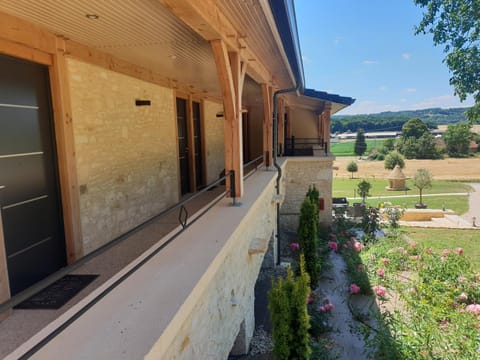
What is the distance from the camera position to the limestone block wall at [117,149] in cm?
374

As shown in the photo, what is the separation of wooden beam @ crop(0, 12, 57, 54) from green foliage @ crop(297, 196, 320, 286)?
6.49m

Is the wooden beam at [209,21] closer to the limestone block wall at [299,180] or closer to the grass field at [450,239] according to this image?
the limestone block wall at [299,180]

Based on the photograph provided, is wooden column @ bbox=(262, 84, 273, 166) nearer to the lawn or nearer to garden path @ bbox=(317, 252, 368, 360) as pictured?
garden path @ bbox=(317, 252, 368, 360)

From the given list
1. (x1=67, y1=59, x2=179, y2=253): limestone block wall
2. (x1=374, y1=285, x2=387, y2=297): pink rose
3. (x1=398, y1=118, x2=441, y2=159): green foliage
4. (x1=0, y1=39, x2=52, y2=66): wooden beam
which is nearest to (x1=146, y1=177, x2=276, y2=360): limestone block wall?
(x1=67, y1=59, x2=179, y2=253): limestone block wall

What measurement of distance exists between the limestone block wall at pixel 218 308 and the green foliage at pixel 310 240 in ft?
12.0

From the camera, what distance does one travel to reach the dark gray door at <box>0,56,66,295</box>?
288cm

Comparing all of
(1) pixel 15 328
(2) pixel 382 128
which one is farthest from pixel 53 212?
(2) pixel 382 128

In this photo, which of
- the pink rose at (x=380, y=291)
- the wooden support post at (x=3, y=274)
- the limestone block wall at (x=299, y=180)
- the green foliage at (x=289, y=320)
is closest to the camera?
the wooden support post at (x=3, y=274)

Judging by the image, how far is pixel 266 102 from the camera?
22.4 feet

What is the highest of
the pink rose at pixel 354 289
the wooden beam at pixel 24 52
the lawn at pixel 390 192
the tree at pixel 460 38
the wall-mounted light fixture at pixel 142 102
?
the tree at pixel 460 38

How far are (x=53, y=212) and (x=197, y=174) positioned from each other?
4719 millimetres

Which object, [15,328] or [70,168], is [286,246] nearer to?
[70,168]

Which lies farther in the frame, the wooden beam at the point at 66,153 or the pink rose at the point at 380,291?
the pink rose at the point at 380,291

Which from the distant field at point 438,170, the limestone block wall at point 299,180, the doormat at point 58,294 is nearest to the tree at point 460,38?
the limestone block wall at point 299,180
